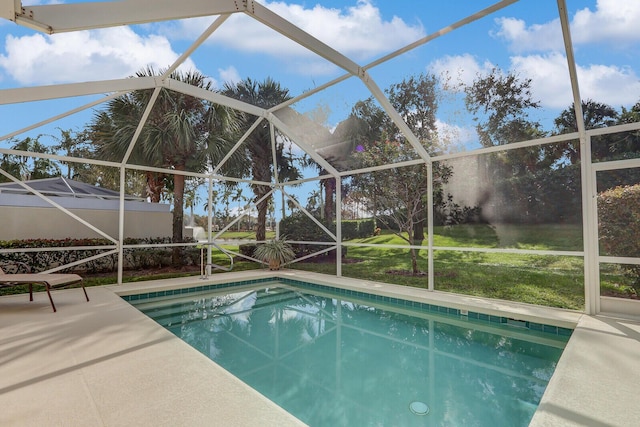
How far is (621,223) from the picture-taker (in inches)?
173

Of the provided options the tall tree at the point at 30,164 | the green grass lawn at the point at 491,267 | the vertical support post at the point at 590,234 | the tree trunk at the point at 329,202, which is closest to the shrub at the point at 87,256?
the green grass lawn at the point at 491,267

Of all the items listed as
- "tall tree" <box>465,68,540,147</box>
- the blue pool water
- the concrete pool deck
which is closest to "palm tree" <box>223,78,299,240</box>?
"tall tree" <box>465,68,540,147</box>

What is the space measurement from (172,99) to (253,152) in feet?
9.82

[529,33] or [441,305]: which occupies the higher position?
[529,33]

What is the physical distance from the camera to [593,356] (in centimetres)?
306

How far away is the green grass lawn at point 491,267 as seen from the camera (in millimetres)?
6738

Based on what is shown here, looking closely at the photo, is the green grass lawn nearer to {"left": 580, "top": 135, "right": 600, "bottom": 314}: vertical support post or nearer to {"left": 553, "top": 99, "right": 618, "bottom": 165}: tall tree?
{"left": 580, "top": 135, "right": 600, "bottom": 314}: vertical support post

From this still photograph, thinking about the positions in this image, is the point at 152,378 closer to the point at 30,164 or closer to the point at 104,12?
the point at 104,12

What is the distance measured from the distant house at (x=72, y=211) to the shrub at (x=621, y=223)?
10.0m

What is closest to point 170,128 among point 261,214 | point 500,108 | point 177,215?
point 177,215

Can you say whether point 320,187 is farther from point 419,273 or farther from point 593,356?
point 593,356

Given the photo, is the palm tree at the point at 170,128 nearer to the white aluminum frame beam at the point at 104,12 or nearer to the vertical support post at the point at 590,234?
the white aluminum frame beam at the point at 104,12

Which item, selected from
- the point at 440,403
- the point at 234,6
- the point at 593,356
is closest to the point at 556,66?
the point at 593,356

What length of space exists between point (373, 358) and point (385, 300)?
2482 mm
